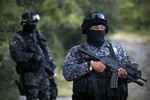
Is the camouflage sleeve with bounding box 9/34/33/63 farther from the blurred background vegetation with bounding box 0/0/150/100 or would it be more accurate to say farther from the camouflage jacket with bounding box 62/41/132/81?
the camouflage jacket with bounding box 62/41/132/81

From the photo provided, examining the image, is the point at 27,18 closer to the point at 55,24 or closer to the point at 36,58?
the point at 36,58

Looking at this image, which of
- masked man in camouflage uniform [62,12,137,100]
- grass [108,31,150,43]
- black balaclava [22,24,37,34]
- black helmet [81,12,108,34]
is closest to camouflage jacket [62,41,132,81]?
masked man in camouflage uniform [62,12,137,100]

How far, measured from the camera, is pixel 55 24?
1947cm

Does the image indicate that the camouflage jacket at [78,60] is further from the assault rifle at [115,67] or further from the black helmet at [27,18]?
the black helmet at [27,18]

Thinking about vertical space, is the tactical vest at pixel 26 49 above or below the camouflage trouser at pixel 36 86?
above

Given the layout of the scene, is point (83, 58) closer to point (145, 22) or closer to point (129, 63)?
point (129, 63)

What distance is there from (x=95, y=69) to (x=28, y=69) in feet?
8.42

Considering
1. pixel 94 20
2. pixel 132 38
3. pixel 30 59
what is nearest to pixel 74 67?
pixel 94 20

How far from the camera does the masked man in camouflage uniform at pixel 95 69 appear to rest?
6.89 metres

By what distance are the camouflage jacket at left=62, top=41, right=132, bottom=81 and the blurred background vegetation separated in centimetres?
165

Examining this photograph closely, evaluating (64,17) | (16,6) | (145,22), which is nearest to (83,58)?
(16,6)

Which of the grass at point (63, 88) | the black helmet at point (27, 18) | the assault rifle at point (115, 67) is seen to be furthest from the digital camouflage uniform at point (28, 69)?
the grass at point (63, 88)

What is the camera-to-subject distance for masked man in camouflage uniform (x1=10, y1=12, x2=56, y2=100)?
901 centimetres

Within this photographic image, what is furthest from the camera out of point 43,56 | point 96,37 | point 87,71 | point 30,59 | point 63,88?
point 63,88
